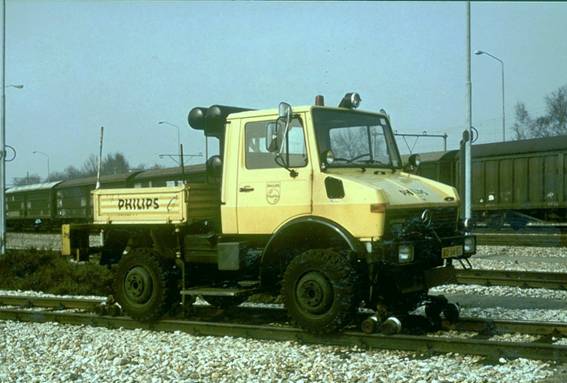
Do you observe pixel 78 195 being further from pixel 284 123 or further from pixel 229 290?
pixel 284 123

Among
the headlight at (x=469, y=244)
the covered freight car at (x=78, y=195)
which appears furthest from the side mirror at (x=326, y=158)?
the covered freight car at (x=78, y=195)

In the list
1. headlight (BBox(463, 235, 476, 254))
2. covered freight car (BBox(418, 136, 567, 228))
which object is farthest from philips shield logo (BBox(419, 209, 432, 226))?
covered freight car (BBox(418, 136, 567, 228))

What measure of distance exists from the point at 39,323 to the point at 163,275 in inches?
78.2

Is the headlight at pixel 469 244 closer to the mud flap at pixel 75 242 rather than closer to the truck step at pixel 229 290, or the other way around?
the truck step at pixel 229 290

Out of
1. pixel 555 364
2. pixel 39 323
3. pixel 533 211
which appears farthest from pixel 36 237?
pixel 555 364

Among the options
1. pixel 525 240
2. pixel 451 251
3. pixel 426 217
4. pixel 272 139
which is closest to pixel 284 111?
pixel 272 139

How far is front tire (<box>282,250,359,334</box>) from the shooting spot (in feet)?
23.8

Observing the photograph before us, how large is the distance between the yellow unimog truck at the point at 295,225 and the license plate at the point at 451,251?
12mm

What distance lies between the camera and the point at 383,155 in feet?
28.3

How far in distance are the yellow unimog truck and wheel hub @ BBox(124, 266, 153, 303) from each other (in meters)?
0.02

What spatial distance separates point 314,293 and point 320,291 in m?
0.09

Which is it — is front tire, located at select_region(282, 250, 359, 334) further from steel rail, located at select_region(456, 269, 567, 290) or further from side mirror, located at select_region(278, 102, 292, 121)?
steel rail, located at select_region(456, 269, 567, 290)

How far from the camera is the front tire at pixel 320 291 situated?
727cm

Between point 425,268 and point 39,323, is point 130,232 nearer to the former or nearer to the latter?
point 39,323
